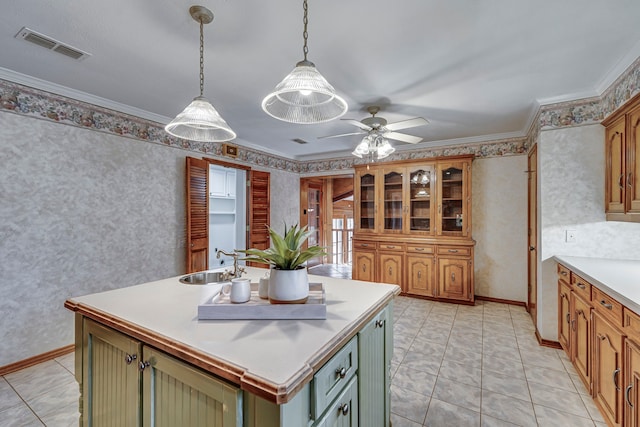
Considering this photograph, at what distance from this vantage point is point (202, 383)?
0.94 meters

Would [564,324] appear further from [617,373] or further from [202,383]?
[202,383]

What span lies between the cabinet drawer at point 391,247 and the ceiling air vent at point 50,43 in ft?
13.1

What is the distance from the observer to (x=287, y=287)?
4.00 feet

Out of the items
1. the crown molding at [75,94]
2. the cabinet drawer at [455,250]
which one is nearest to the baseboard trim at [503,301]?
the cabinet drawer at [455,250]

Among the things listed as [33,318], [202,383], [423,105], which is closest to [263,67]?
[423,105]

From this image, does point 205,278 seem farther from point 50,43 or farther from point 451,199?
point 451,199

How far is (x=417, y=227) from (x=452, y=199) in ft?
2.10

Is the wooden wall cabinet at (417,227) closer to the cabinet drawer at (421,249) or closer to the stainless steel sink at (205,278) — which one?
the cabinet drawer at (421,249)

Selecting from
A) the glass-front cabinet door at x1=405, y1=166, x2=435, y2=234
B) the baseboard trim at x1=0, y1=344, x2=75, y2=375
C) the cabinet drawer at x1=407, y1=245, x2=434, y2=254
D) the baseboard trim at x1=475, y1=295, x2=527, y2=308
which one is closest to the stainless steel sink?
the baseboard trim at x1=0, y1=344, x2=75, y2=375

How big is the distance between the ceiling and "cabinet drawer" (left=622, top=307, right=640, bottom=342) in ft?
5.34

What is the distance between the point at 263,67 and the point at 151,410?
7.18 feet

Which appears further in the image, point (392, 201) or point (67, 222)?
point (392, 201)

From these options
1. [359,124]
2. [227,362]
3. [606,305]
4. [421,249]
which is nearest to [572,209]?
[606,305]

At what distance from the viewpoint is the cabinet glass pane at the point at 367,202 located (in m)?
4.71
